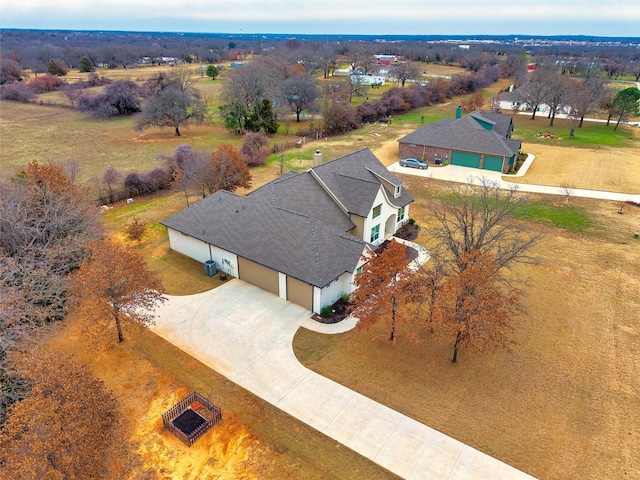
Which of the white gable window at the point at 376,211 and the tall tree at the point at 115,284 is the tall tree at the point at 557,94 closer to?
the white gable window at the point at 376,211

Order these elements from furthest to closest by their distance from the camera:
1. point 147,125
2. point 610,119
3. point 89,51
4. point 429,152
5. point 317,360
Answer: point 89,51 < point 610,119 < point 147,125 < point 429,152 < point 317,360

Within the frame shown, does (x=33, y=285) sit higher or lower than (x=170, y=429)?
higher

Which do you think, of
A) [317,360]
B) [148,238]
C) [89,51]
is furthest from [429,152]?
[89,51]

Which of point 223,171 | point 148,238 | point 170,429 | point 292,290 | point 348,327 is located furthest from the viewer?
point 223,171

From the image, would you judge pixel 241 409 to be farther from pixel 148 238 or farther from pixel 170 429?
pixel 148 238

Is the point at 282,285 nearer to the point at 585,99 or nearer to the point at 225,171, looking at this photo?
the point at 225,171

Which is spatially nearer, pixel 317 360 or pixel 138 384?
pixel 138 384
